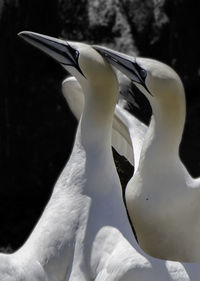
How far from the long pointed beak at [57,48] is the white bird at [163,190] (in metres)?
0.26

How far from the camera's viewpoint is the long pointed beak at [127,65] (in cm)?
615

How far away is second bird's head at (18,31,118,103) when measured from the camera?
6.02 meters

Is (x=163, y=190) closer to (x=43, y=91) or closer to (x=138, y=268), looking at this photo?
(x=138, y=268)

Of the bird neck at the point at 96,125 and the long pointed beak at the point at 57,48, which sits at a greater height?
the long pointed beak at the point at 57,48

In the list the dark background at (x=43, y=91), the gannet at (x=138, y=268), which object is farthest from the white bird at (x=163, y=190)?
the dark background at (x=43, y=91)

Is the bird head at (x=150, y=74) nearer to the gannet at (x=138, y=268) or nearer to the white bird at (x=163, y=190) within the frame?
the white bird at (x=163, y=190)

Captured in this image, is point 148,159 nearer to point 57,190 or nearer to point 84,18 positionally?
point 57,190

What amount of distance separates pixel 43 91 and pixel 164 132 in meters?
4.03

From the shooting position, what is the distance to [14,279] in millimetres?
5617

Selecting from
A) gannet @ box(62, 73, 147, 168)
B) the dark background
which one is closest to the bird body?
gannet @ box(62, 73, 147, 168)

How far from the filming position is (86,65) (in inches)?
238

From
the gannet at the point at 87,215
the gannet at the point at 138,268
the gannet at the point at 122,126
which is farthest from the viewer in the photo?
A: the gannet at the point at 122,126

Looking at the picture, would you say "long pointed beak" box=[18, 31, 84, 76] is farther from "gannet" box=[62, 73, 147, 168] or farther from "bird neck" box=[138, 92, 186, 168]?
"gannet" box=[62, 73, 147, 168]

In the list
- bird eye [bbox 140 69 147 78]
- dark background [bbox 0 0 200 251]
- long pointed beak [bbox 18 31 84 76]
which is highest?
long pointed beak [bbox 18 31 84 76]
